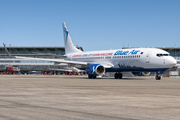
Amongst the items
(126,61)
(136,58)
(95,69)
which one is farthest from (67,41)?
(136,58)

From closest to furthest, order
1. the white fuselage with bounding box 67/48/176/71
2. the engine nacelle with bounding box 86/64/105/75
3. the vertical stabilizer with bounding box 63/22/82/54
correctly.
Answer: the white fuselage with bounding box 67/48/176/71 < the engine nacelle with bounding box 86/64/105/75 < the vertical stabilizer with bounding box 63/22/82/54

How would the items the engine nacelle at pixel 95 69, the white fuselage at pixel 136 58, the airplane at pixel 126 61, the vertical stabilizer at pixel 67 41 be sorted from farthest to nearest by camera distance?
1. the vertical stabilizer at pixel 67 41
2. the engine nacelle at pixel 95 69
3. the airplane at pixel 126 61
4. the white fuselage at pixel 136 58

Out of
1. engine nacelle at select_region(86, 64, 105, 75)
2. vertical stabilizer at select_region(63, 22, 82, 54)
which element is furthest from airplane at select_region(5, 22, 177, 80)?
vertical stabilizer at select_region(63, 22, 82, 54)

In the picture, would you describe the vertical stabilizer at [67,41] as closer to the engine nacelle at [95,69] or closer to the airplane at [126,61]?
the airplane at [126,61]

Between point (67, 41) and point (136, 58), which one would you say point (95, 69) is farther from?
point (67, 41)

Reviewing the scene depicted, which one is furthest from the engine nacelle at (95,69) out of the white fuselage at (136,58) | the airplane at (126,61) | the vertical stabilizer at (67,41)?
the vertical stabilizer at (67,41)

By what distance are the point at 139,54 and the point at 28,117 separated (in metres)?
32.0

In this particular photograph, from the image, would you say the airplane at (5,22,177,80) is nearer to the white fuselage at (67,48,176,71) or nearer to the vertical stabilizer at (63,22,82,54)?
the white fuselage at (67,48,176,71)

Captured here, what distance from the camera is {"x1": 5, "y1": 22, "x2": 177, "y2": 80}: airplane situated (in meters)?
36.6

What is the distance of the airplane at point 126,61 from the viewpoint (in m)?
36.6

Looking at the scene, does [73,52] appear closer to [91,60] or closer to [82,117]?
[91,60]

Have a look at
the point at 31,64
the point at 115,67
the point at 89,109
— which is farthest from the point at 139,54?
the point at 31,64

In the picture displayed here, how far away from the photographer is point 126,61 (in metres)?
40.0

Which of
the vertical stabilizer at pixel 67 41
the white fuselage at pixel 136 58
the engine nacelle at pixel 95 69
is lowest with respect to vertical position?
the engine nacelle at pixel 95 69
